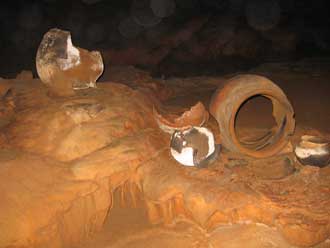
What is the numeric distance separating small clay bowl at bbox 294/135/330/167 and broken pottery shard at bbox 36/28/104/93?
395 centimetres

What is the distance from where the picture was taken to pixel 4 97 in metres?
6.15

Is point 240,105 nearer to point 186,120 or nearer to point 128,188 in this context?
point 186,120

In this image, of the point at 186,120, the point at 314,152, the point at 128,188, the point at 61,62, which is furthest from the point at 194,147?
the point at 61,62

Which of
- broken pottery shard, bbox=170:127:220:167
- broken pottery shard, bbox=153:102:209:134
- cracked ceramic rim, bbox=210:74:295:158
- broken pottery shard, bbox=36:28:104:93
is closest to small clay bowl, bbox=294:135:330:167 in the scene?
cracked ceramic rim, bbox=210:74:295:158

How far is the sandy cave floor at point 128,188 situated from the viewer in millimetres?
3961

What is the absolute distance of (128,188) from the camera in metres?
4.92

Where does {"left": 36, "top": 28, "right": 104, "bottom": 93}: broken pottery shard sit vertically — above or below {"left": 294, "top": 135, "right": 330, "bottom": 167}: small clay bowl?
above

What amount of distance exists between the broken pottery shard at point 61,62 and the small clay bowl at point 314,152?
3949mm

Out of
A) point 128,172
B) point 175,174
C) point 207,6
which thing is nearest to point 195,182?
point 175,174

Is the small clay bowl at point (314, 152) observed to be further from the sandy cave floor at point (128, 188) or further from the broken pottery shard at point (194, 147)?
the broken pottery shard at point (194, 147)

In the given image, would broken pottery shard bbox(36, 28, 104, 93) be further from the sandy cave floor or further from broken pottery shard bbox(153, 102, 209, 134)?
broken pottery shard bbox(153, 102, 209, 134)

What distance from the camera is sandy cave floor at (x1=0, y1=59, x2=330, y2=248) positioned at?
3.96 metres

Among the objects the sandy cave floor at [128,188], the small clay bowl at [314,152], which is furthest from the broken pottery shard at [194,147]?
the small clay bowl at [314,152]

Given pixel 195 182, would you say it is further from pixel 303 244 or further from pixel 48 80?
pixel 48 80
